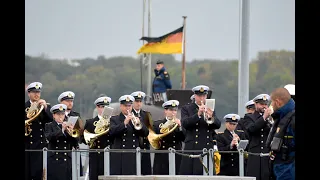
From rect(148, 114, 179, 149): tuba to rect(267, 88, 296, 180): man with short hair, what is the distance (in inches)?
246

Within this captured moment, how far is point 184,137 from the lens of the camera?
1736cm

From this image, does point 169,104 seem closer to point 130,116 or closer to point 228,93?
point 130,116

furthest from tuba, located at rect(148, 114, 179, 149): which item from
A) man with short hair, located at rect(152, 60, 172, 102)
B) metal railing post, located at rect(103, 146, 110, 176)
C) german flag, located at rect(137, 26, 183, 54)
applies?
german flag, located at rect(137, 26, 183, 54)

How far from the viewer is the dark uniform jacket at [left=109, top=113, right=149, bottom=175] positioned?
Answer: 1694 cm

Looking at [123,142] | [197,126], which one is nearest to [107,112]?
[123,142]

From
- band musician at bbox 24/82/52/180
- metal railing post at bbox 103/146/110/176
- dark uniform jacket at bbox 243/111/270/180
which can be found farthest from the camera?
band musician at bbox 24/82/52/180

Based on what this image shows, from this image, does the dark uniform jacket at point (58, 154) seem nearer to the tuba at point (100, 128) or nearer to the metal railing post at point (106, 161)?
the tuba at point (100, 128)

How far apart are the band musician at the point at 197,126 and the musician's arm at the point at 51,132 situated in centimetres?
191

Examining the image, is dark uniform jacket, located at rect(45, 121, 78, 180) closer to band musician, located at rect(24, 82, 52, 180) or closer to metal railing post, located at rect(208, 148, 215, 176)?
band musician, located at rect(24, 82, 52, 180)

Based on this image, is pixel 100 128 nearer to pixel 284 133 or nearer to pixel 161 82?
pixel 284 133

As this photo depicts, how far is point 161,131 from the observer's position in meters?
17.4

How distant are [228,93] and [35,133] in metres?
12.2

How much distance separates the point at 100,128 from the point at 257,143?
2.49 m
